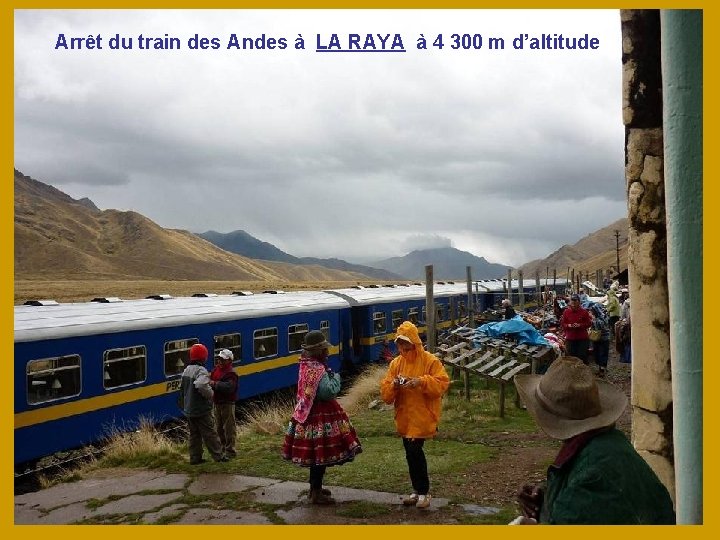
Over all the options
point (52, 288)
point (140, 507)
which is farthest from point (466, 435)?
point (52, 288)

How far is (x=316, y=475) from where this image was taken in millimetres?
6234

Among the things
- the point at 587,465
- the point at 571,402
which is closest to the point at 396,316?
the point at 571,402

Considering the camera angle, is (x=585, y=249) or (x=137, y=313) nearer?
(x=137, y=313)

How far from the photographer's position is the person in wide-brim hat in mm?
2561

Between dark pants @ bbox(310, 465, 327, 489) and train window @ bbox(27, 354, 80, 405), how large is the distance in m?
4.66

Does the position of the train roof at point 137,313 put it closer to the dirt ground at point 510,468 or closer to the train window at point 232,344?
the train window at point 232,344

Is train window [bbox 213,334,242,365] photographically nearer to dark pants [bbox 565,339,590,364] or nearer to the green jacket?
dark pants [bbox 565,339,590,364]

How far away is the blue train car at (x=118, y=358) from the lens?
9000mm

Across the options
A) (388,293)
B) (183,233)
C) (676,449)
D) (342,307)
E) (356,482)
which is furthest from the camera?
(183,233)

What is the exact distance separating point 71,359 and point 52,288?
5905cm

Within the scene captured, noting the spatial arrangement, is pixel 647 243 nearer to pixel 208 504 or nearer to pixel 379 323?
pixel 208 504

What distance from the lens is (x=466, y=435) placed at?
9312 mm

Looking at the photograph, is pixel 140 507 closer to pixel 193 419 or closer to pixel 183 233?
pixel 193 419

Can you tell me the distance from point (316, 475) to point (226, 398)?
8.56ft
